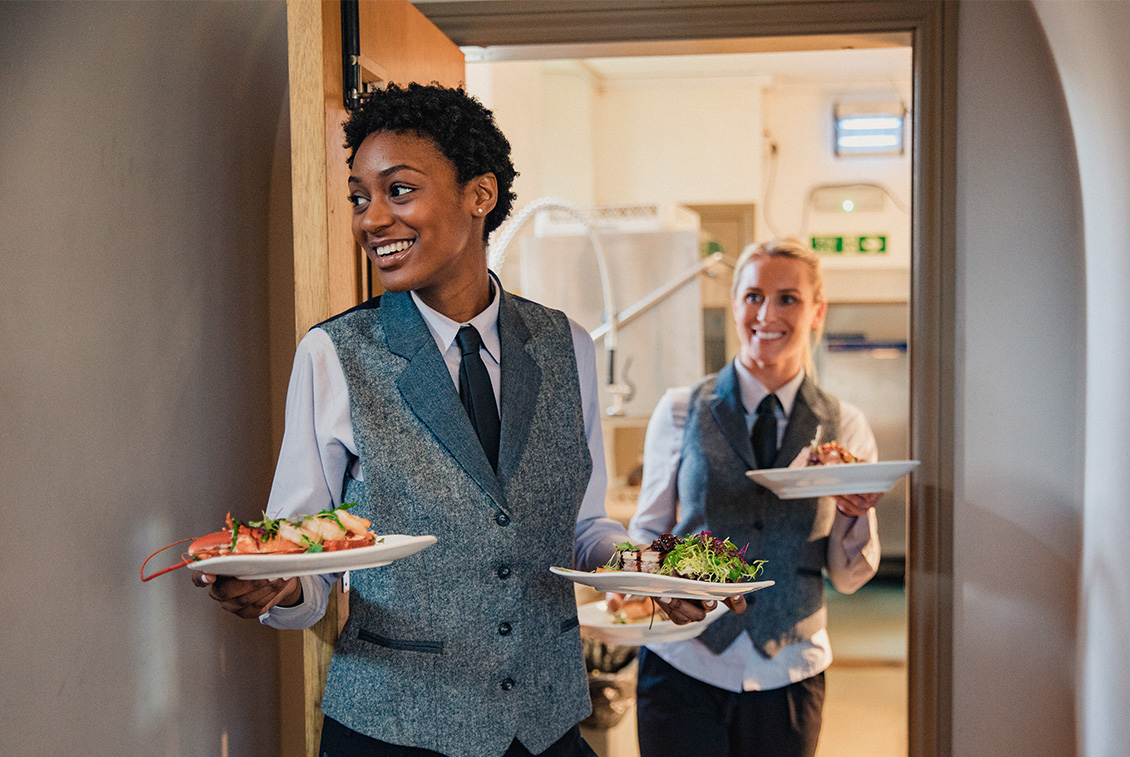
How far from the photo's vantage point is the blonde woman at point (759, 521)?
6.63ft

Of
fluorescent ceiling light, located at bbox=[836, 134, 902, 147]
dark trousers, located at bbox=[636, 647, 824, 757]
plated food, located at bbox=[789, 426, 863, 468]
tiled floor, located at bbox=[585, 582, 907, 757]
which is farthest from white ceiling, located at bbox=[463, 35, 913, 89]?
dark trousers, located at bbox=[636, 647, 824, 757]

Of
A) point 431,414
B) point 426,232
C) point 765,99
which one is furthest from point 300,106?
point 765,99

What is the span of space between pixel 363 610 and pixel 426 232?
542mm

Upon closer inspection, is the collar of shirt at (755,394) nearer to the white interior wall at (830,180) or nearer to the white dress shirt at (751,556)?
the white dress shirt at (751,556)

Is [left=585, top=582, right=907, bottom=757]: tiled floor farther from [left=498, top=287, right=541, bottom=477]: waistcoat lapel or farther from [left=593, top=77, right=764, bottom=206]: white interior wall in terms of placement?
[left=593, top=77, right=764, bottom=206]: white interior wall

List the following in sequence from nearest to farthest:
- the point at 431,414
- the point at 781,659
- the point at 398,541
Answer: the point at 398,541, the point at 431,414, the point at 781,659

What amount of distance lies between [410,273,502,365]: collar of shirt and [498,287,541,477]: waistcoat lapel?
1cm

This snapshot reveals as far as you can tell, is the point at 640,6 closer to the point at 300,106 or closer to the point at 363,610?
the point at 300,106

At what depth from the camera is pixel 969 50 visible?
223 cm

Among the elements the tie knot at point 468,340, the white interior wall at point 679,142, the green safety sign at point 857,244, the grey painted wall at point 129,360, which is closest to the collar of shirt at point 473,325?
the tie knot at point 468,340

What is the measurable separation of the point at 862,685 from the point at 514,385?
392 cm

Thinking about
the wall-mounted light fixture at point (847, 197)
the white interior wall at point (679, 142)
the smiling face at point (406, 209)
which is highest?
the white interior wall at point (679, 142)

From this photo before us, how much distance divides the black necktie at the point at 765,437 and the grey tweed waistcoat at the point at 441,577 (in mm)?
Result: 943

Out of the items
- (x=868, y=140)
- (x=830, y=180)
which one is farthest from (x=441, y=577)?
(x=868, y=140)
